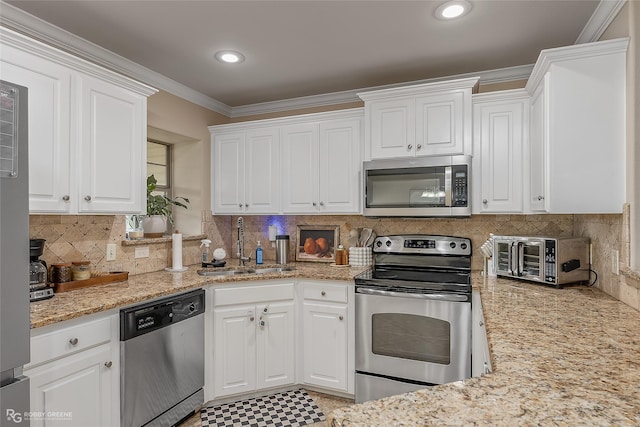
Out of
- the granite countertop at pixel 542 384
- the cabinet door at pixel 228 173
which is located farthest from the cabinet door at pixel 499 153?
the cabinet door at pixel 228 173

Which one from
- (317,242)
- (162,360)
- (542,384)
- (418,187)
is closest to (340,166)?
(418,187)

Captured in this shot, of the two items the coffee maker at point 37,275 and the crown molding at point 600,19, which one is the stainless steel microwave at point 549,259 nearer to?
the crown molding at point 600,19

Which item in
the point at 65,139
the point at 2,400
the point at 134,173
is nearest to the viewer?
the point at 2,400

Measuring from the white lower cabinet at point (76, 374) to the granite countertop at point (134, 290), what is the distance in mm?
70

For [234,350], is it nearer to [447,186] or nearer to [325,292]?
[325,292]

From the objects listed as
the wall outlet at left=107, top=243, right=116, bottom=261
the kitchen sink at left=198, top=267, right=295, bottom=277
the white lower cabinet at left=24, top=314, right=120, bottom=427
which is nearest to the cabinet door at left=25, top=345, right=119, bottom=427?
the white lower cabinet at left=24, top=314, right=120, bottom=427

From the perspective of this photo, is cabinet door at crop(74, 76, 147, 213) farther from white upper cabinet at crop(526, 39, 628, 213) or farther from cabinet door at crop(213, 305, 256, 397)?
white upper cabinet at crop(526, 39, 628, 213)

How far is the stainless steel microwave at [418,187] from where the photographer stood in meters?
2.64

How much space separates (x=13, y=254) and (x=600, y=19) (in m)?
3.01

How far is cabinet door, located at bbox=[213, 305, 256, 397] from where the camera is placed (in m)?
2.59

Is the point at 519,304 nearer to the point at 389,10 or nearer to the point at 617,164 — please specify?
the point at 617,164

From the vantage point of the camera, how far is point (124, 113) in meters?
2.33

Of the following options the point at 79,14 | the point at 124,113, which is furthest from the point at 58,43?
the point at 124,113

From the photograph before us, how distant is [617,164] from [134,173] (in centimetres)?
277
